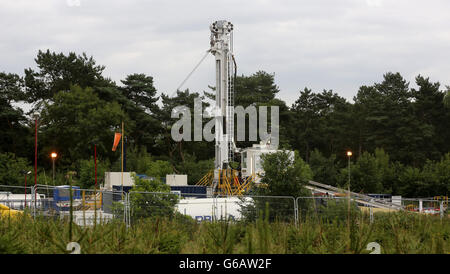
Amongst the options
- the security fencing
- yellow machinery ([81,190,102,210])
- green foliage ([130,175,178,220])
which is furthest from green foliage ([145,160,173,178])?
green foliage ([130,175,178,220])

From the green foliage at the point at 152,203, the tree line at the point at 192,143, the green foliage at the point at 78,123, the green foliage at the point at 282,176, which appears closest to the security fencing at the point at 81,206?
the green foliage at the point at 152,203

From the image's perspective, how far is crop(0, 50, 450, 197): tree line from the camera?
1943 inches

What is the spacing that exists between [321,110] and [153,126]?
25953mm

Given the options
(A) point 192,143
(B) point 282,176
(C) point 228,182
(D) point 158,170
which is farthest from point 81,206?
(A) point 192,143

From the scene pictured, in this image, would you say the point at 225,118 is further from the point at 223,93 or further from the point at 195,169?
the point at 195,169

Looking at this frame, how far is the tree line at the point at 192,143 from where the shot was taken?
49.3 m

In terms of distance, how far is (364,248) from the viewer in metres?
6.96

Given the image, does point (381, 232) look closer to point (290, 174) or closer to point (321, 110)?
point (290, 174)

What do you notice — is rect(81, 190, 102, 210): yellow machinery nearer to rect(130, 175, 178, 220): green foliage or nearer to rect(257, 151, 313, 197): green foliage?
rect(130, 175, 178, 220): green foliage

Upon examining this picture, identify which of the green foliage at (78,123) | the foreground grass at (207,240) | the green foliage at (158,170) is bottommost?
the foreground grass at (207,240)

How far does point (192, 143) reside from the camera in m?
69.6

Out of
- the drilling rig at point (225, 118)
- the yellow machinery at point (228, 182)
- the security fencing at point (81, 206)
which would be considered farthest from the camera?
the drilling rig at point (225, 118)

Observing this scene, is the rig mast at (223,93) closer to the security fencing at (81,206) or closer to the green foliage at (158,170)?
the green foliage at (158,170)
